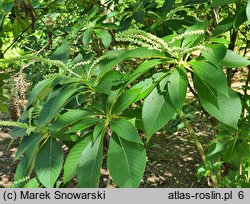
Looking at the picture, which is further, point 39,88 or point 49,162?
point 39,88

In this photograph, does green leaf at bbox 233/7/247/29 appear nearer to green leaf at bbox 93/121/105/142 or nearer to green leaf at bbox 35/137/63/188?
green leaf at bbox 93/121/105/142

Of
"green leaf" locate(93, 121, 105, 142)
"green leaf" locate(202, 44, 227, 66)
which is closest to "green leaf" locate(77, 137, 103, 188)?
"green leaf" locate(93, 121, 105, 142)

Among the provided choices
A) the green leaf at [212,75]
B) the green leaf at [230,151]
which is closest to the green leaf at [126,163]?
the green leaf at [212,75]

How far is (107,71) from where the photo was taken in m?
1.22

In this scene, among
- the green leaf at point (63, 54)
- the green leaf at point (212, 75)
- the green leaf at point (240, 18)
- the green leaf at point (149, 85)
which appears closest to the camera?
the green leaf at point (212, 75)

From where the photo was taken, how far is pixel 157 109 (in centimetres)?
111

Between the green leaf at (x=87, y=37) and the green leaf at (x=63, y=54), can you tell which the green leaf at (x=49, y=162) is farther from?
the green leaf at (x=87, y=37)

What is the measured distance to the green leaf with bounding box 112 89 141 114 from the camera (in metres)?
1.18

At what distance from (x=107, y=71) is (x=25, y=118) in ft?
1.25

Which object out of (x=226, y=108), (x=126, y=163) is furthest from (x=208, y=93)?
(x=126, y=163)

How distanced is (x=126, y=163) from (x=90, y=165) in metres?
0.11

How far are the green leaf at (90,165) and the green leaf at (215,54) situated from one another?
384mm

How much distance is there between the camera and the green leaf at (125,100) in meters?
1.18

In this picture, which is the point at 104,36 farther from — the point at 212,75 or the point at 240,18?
the point at 212,75
